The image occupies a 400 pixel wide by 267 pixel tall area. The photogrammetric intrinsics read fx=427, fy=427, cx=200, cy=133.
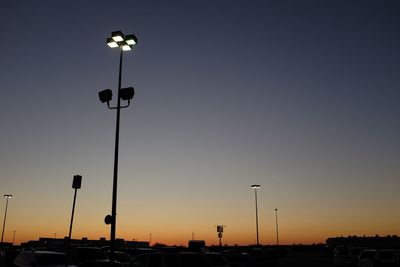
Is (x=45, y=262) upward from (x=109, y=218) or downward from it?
downward

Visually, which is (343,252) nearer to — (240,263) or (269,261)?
(269,261)

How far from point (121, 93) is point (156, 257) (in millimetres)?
7272

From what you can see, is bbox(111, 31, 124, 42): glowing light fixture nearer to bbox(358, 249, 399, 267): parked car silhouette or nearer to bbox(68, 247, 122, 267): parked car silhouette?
bbox(68, 247, 122, 267): parked car silhouette

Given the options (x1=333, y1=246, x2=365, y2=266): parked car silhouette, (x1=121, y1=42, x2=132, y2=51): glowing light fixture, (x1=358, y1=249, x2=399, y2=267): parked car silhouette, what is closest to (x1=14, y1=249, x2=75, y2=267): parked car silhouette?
(x1=121, y1=42, x2=132, y2=51): glowing light fixture

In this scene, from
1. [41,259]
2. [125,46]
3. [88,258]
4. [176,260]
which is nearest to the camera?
[176,260]

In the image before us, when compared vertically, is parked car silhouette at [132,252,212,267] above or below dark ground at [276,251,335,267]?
above

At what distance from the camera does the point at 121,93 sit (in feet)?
59.2

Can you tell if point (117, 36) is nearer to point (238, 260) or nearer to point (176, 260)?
point (176, 260)

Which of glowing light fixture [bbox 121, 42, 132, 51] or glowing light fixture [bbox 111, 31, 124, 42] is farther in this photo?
glowing light fixture [bbox 121, 42, 132, 51]

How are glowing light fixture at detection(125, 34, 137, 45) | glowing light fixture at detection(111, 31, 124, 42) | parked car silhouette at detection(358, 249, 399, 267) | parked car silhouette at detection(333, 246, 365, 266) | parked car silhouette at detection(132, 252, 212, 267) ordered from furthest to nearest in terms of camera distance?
parked car silhouette at detection(333, 246, 365, 266) < parked car silhouette at detection(358, 249, 399, 267) < glowing light fixture at detection(125, 34, 137, 45) < glowing light fixture at detection(111, 31, 124, 42) < parked car silhouette at detection(132, 252, 212, 267)

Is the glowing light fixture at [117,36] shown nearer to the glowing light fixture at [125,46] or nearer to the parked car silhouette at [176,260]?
the glowing light fixture at [125,46]

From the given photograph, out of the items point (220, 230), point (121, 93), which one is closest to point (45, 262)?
point (121, 93)

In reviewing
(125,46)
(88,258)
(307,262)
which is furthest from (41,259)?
(307,262)

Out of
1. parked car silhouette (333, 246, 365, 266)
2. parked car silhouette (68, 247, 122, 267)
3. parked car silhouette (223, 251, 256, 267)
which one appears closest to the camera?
parked car silhouette (68, 247, 122, 267)
